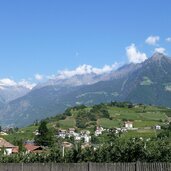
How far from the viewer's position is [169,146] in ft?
91.5

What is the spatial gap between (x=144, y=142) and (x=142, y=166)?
5310 millimetres

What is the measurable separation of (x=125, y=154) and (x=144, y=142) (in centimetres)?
130

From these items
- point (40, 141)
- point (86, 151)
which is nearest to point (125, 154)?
point (86, 151)

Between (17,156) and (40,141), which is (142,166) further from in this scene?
(40,141)

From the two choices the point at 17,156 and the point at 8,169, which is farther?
the point at 17,156

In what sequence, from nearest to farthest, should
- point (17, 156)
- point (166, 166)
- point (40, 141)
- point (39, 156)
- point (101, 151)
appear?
point (166, 166), point (101, 151), point (39, 156), point (17, 156), point (40, 141)

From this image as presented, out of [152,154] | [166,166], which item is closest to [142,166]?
[166,166]

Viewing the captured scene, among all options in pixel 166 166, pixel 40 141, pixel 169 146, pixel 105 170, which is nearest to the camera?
pixel 166 166

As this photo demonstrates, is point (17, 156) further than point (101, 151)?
Yes

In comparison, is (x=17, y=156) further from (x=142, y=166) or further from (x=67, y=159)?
(x=142, y=166)

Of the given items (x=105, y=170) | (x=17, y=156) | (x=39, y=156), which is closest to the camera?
(x=105, y=170)

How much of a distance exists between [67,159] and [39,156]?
3650mm

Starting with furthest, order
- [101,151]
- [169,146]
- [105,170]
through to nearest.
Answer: [101,151] → [169,146] → [105,170]

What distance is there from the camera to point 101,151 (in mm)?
30938
